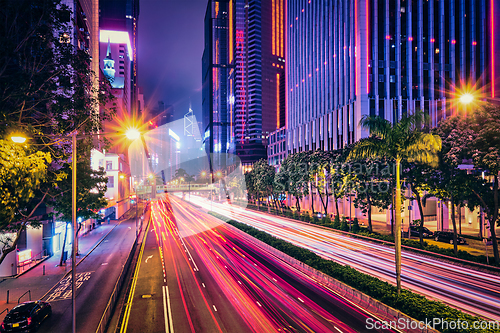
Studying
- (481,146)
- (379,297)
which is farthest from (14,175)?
(481,146)

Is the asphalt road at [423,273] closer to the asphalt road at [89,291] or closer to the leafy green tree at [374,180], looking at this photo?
the leafy green tree at [374,180]

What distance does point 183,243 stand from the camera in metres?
36.7

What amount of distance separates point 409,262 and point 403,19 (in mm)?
61129

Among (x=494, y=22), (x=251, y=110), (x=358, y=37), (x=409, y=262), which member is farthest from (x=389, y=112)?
(x=251, y=110)

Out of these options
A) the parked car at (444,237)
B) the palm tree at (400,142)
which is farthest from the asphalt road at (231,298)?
the parked car at (444,237)

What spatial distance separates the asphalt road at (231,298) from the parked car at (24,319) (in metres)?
5.05

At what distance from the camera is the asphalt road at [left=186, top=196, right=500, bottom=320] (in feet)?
56.3

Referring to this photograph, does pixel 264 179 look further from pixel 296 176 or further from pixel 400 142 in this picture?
pixel 400 142

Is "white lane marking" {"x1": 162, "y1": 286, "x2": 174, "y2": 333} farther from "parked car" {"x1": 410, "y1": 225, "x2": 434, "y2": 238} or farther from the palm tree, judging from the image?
"parked car" {"x1": 410, "y1": 225, "x2": 434, "y2": 238}

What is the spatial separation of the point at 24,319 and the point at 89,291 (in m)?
6.60

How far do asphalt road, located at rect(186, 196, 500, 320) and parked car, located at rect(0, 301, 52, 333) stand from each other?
23.0 meters

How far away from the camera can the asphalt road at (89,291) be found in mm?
16156

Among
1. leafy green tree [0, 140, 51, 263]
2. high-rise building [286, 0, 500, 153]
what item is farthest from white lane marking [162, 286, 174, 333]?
high-rise building [286, 0, 500, 153]

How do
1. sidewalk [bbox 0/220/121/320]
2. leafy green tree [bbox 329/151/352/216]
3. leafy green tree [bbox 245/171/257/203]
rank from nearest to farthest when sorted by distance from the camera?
sidewalk [bbox 0/220/121/320] → leafy green tree [bbox 329/151/352/216] → leafy green tree [bbox 245/171/257/203]
